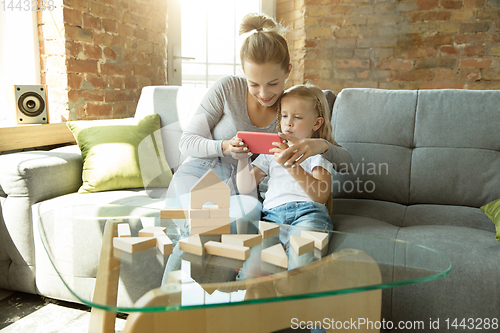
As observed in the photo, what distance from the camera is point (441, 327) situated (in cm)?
114

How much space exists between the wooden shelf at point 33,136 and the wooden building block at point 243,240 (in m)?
1.40

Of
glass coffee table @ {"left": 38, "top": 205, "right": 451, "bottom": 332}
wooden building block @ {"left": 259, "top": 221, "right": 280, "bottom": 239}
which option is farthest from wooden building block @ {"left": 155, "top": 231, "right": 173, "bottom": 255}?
wooden building block @ {"left": 259, "top": 221, "right": 280, "bottom": 239}

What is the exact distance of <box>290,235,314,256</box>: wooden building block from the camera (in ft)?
2.92

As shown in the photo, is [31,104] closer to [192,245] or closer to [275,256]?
[192,245]

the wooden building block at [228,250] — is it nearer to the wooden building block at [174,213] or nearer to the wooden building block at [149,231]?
the wooden building block at [149,231]

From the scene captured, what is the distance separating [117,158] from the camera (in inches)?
68.4

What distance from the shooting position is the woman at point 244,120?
136cm

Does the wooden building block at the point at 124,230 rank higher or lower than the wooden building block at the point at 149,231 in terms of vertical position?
lower

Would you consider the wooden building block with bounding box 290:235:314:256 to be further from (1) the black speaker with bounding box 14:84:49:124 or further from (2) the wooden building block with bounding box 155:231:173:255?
(1) the black speaker with bounding box 14:84:49:124

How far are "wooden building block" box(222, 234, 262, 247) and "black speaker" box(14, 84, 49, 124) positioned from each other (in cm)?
155

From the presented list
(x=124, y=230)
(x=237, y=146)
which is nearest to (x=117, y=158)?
(x=237, y=146)

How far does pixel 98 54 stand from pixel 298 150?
1721 millimetres

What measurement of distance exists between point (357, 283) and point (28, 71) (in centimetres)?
231

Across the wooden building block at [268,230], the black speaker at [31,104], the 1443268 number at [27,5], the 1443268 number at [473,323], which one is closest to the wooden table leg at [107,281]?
the wooden building block at [268,230]
